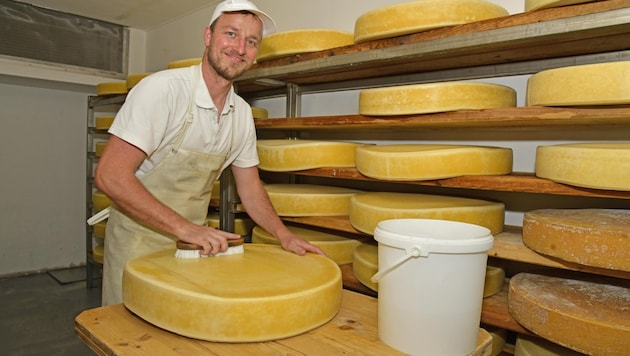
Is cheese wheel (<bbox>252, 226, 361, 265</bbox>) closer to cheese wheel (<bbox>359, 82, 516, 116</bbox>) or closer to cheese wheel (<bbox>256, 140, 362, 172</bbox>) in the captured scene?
cheese wheel (<bbox>256, 140, 362, 172</bbox>)

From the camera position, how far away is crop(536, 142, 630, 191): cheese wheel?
1345mm

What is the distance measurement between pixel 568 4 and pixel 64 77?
4376mm

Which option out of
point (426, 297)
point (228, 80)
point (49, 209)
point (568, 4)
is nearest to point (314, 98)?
point (228, 80)

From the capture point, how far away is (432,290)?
1031mm

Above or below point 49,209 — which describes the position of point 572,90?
above

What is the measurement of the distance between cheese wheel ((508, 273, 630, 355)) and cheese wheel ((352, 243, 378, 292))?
570 mm

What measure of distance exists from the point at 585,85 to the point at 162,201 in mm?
1613

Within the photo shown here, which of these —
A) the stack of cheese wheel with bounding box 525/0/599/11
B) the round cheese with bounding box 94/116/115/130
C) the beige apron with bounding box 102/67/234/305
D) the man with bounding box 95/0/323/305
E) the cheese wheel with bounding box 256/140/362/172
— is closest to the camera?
the stack of cheese wheel with bounding box 525/0/599/11

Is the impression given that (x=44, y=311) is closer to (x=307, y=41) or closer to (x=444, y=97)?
(x=307, y=41)

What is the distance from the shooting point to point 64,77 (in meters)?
4.36

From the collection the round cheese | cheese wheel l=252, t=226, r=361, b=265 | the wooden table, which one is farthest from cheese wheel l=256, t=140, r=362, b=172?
the round cheese

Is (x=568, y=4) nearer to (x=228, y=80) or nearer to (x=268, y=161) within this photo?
(x=228, y=80)

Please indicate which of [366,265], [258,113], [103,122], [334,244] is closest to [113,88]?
[103,122]

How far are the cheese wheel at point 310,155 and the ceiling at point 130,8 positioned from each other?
85.0 inches
